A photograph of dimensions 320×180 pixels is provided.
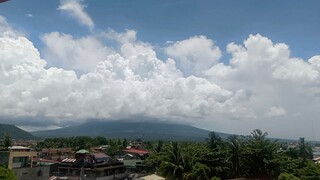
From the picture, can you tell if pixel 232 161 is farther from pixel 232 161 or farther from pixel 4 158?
pixel 4 158

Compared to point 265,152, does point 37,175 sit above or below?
below

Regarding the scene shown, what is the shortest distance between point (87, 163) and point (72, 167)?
2.06m

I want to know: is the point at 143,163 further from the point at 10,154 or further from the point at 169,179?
the point at 10,154

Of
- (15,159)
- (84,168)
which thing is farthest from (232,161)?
(15,159)

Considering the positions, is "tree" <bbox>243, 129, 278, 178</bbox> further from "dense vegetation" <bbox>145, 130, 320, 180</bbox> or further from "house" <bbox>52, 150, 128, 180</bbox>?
"house" <bbox>52, 150, 128, 180</bbox>

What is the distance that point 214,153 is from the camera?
4262cm

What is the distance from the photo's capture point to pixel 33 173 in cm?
3856

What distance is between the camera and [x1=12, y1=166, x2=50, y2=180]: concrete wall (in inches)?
1440

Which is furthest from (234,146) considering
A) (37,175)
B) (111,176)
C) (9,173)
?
(9,173)

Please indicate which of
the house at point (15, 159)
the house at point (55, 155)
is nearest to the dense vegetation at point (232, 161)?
the house at point (15, 159)

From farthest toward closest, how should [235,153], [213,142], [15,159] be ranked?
[213,142] < [235,153] < [15,159]

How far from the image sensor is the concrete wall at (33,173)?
36.6 m

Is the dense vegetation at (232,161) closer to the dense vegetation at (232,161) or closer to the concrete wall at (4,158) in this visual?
the dense vegetation at (232,161)

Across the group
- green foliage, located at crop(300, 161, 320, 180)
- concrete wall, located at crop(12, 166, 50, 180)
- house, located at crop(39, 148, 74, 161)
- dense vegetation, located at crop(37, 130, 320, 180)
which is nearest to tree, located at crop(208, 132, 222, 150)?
dense vegetation, located at crop(37, 130, 320, 180)
